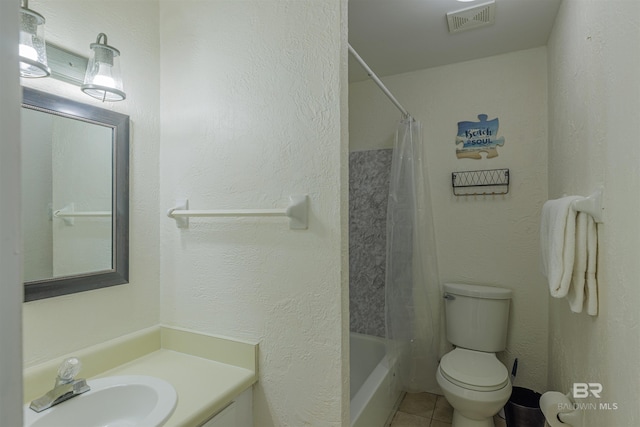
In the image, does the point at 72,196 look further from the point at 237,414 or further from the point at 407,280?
the point at 407,280

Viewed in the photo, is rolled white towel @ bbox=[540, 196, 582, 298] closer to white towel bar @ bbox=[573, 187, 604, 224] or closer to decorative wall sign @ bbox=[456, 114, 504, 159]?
white towel bar @ bbox=[573, 187, 604, 224]

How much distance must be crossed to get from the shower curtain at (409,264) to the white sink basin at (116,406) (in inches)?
51.5

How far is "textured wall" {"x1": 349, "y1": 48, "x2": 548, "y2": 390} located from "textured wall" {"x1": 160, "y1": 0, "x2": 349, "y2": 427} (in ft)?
4.15

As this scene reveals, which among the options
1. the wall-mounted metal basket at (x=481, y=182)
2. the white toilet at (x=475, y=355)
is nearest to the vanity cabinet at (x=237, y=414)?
the white toilet at (x=475, y=355)

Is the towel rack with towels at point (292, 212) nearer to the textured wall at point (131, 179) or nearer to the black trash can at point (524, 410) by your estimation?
the textured wall at point (131, 179)

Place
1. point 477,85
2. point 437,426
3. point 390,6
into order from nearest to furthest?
1. point 390,6
2. point 437,426
3. point 477,85

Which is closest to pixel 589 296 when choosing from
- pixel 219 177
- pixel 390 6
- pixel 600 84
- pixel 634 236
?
pixel 634 236

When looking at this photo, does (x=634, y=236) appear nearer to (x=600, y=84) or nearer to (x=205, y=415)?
(x=600, y=84)

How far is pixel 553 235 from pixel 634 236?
37cm

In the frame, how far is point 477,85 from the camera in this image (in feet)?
7.50

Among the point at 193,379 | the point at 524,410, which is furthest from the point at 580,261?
the point at 193,379

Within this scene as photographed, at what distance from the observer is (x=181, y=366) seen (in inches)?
51.6

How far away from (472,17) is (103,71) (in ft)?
6.06

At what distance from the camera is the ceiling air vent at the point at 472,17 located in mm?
1739
